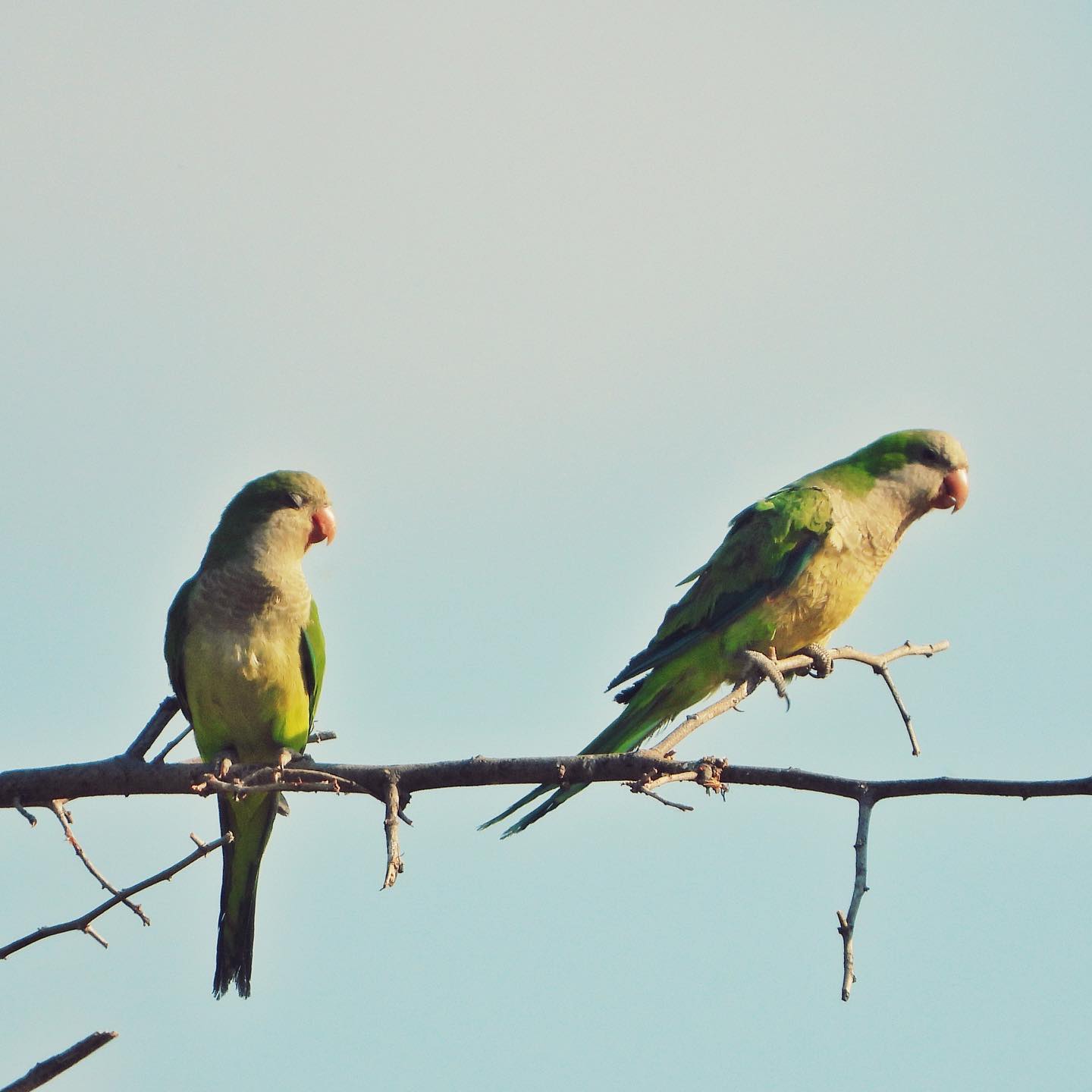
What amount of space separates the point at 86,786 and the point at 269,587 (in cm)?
162

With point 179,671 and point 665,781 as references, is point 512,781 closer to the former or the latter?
point 665,781

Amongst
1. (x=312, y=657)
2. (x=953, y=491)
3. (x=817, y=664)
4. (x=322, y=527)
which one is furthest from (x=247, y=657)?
(x=953, y=491)

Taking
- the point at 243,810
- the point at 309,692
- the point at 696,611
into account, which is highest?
the point at 696,611

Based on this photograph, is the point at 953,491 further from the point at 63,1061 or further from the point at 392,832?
the point at 63,1061

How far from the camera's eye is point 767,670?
625 centimetres

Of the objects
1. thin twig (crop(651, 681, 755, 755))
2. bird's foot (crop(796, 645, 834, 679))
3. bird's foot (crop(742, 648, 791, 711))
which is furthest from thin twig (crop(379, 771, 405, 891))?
bird's foot (crop(796, 645, 834, 679))

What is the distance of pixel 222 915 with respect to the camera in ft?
20.1

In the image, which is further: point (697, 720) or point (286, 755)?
point (286, 755)

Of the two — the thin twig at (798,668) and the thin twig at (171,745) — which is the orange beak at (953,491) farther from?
the thin twig at (171,745)

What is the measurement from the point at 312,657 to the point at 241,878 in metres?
1.10

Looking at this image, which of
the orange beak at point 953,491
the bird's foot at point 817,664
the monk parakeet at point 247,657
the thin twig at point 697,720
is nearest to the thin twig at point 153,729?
the monk parakeet at point 247,657

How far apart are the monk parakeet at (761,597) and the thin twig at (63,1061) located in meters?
3.89

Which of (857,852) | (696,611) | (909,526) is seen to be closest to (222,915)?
(696,611)

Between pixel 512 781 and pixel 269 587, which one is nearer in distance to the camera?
pixel 512 781
